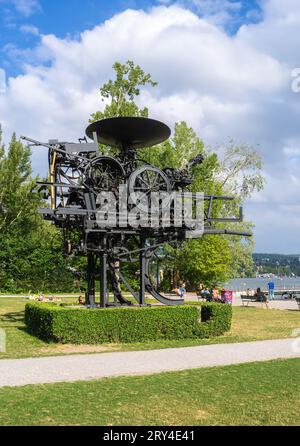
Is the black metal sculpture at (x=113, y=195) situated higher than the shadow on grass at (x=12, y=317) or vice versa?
the black metal sculpture at (x=113, y=195)

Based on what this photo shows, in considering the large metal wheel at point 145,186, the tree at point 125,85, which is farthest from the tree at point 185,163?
the large metal wheel at point 145,186

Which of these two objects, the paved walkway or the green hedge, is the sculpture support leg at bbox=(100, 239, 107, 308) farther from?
the paved walkway

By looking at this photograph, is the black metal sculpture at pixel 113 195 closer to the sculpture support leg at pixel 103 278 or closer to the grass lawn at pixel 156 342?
the sculpture support leg at pixel 103 278

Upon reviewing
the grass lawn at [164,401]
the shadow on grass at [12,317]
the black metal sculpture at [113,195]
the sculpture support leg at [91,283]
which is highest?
the black metal sculpture at [113,195]

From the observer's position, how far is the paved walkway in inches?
393

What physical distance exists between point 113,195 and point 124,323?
414 cm

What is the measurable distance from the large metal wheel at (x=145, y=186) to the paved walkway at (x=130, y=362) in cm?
505

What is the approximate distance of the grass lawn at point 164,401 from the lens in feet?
23.1

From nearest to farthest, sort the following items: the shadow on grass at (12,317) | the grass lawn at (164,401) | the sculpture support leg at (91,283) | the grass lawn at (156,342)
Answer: the grass lawn at (164,401) → the grass lawn at (156,342) → the sculpture support leg at (91,283) → the shadow on grass at (12,317)

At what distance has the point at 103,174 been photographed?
53.5 ft

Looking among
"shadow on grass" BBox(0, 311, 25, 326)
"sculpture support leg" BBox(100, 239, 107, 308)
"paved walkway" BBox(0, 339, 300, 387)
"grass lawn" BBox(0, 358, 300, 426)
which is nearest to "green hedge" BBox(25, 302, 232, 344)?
"sculpture support leg" BBox(100, 239, 107, 308)

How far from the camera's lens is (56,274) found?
112 feet

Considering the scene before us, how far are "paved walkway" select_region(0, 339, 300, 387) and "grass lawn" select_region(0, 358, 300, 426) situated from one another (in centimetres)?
75

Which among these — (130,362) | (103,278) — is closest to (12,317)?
(103,278)
